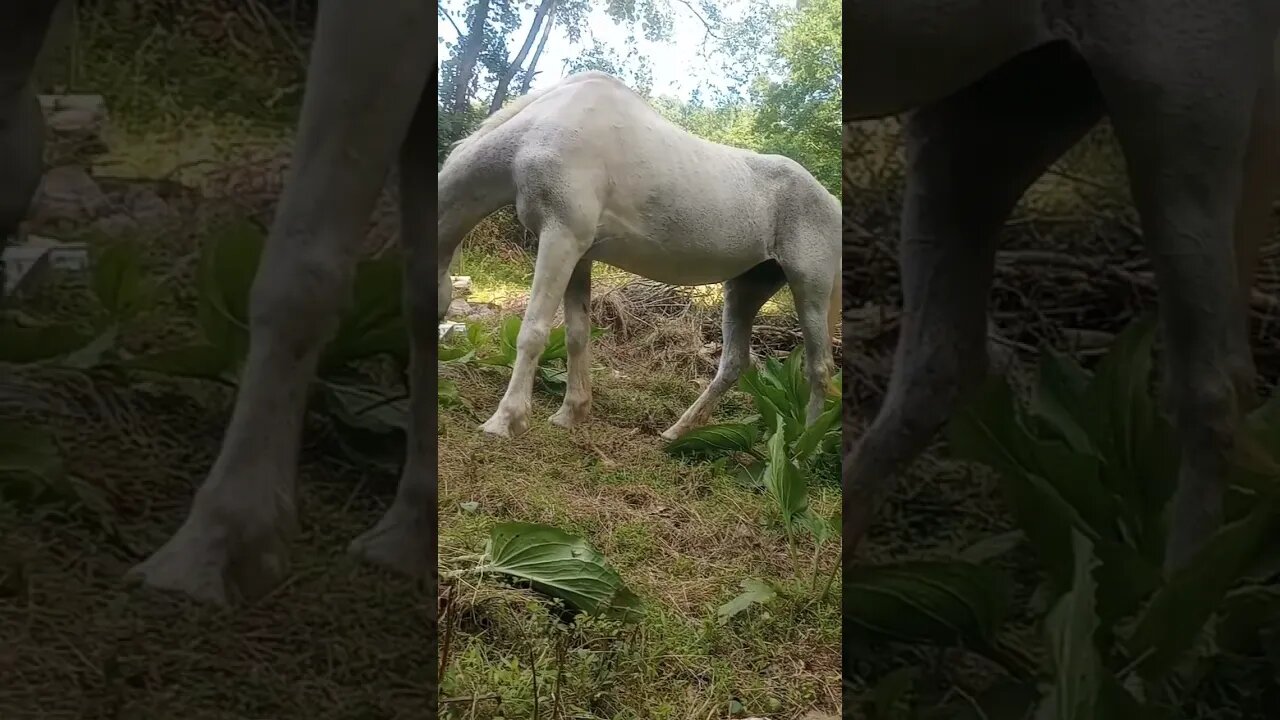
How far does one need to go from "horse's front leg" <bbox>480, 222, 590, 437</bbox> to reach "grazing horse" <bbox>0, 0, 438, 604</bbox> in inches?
18.2

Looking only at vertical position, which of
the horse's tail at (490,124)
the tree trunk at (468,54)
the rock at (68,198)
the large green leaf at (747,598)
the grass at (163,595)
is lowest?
the large green leaf at (747,598)

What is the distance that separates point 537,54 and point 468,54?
104mm

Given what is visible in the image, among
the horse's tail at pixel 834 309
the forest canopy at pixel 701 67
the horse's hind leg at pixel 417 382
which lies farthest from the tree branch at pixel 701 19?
the horse's hind leg at pixel 417 382

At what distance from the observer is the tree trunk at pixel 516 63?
4.05 feet

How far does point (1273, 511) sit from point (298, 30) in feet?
3.25

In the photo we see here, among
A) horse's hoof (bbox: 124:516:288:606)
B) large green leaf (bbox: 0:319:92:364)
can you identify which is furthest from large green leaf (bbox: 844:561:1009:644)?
large green leaf (bbox: 0:319:92:364)

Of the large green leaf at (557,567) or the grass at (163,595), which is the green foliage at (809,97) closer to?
the large green leaf at (557,567)

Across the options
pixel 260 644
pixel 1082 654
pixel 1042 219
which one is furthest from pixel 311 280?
pixel 1082 654

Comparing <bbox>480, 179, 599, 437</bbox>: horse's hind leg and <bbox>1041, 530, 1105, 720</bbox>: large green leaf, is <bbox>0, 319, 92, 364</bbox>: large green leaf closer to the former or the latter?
<bbox>480, 179, 599, 437</bbox>: horse's hind leg

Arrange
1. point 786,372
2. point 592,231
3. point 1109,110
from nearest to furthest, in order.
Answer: point 1109,110 < point 592,231 < point 786,372

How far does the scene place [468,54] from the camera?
4.00ft

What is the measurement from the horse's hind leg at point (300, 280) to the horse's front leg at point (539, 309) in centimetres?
48

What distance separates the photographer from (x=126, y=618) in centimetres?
78

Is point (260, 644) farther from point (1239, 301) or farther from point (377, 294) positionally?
point (1239, 301)
